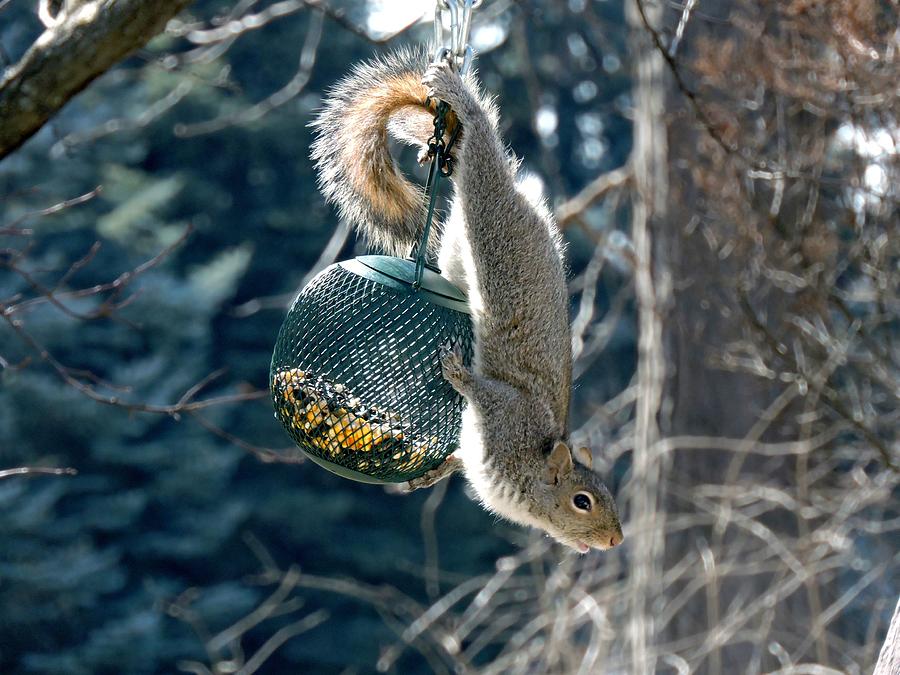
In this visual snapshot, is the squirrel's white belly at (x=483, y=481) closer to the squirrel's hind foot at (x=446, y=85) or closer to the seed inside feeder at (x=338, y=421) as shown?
the seed inside feeder at (x=338, y=421)

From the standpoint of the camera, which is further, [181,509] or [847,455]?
[181,509]

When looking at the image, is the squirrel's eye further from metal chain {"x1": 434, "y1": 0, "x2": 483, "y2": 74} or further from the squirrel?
metal chain {"x1": 434, "y1": 0, "x2": 483, "y2": 74}

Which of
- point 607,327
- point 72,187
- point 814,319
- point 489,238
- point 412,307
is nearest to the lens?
point 412,307

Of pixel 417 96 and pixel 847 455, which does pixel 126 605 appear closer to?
pixel 847 455

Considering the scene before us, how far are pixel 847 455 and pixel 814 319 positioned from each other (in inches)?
33.1

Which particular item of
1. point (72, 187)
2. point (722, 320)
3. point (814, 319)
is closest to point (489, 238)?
point (814, 319)

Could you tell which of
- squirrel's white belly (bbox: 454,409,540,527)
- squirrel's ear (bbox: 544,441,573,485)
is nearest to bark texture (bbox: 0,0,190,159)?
squirrel's white belly (bbox: 454,409,540,527)

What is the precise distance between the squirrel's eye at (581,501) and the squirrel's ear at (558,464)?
62mm

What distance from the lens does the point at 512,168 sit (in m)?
2.63

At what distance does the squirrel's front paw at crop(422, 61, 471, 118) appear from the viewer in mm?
2369

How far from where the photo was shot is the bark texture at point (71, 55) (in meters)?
2.12

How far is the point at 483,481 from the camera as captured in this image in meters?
2.65

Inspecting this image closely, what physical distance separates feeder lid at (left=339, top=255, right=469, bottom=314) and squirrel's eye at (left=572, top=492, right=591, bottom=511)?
57cm

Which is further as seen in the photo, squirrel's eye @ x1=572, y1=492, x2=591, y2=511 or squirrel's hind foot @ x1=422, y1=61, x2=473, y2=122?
squirrel's eye @ x1=572, y1=492, x2=591, y2=511
